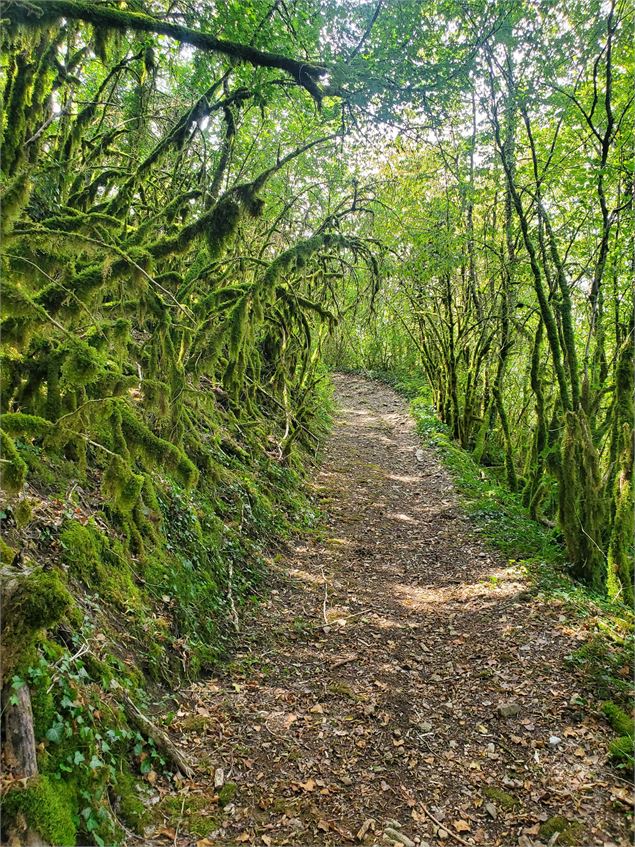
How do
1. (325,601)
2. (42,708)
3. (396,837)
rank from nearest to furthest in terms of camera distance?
(42,708) → (396,837) → (325,601)

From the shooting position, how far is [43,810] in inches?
97.7

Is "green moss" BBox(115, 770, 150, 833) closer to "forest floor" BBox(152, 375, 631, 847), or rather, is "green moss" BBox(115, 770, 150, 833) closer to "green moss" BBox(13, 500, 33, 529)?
"forest floor" BBox(152, 375, 631, 847)

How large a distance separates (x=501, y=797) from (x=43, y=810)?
10.8 feet

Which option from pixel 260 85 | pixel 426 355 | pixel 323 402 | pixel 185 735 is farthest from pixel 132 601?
pixel 426 355

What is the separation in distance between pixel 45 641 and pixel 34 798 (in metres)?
0.92

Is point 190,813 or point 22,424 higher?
point 22,424

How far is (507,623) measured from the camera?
612cm

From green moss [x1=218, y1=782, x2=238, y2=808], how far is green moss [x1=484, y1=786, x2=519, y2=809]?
199cm

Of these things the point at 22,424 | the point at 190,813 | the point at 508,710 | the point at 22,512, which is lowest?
the point at 508,710

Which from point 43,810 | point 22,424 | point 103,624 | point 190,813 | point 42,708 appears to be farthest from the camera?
point 103,624

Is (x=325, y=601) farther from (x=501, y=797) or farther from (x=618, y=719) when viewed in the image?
(x=618, y=719)

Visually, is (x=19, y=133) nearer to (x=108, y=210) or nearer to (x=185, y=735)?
(x=108, y=210)

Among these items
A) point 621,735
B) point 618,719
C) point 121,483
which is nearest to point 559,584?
point 618,719

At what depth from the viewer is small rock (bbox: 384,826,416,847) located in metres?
3.42
